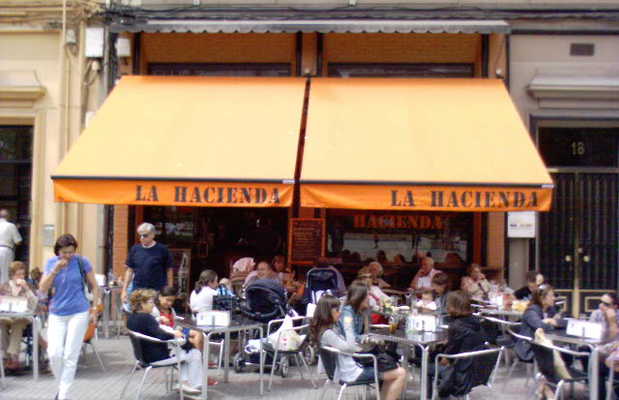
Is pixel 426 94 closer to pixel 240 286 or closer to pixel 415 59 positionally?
pixel 415 59

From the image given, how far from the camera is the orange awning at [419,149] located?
8945 millimetres

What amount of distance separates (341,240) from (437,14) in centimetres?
386

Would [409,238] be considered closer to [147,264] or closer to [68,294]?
[147,264]

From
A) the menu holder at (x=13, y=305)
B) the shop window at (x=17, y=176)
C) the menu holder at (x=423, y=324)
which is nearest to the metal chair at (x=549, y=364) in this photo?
the menu holder at (x=423, y=324)

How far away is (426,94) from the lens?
1118cm

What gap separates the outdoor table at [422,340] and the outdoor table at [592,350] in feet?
3.83

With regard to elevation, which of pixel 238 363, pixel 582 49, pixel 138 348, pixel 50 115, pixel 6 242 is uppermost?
pixel 582 49

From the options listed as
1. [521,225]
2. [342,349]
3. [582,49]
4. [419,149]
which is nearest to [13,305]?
[342,349]

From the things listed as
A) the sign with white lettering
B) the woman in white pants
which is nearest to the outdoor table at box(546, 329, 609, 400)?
the sign with white lettering

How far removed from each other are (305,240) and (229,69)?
3.09 meters

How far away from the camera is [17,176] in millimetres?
13008

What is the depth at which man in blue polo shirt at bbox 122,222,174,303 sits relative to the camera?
920cm

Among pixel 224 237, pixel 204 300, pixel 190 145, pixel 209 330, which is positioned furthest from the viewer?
pixel 224 237

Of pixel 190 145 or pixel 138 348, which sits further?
pixel 190 145
